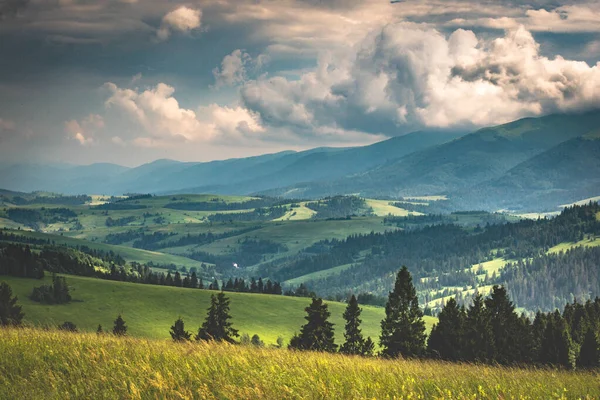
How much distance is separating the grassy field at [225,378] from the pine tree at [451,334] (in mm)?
47404

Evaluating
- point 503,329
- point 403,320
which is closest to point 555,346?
point 503,329

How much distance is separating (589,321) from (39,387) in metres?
106

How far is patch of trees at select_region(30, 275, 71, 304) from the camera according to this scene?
188 m

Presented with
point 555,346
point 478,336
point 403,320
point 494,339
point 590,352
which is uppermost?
point 403,320

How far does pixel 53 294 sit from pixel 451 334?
509ft

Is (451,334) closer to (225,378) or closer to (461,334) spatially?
(461,334)

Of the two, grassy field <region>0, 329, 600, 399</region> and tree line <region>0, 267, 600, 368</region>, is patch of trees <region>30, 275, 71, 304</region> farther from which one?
grassy field <region>0, 329, 600, 399</region>

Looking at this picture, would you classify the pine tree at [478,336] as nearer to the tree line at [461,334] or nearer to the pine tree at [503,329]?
the tree line at [461,334]

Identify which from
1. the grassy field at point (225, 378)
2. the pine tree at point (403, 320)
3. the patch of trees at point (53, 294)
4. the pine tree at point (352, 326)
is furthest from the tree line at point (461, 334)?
the patch of trees at point (53, 294)

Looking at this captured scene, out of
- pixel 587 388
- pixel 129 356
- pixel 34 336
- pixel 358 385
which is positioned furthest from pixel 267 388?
pixel 34 336

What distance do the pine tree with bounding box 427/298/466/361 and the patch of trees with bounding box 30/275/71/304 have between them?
5949 inches

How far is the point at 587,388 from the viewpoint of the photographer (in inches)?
667

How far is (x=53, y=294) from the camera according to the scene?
18912 cm

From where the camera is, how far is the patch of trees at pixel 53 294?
188 meters
